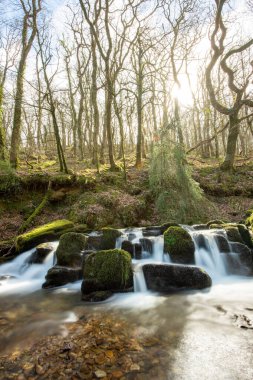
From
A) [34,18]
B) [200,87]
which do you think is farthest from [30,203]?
[200,87]

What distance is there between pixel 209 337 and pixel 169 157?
7757mm

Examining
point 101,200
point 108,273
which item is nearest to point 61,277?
point 108,273

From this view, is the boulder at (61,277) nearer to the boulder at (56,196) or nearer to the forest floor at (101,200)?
the forest floor at (101,200)

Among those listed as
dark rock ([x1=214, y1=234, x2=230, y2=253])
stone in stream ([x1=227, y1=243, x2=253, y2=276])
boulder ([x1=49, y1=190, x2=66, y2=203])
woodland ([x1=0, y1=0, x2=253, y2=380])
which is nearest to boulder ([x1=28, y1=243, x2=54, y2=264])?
woodland ([x1=0, y1=0, x2=253, y2=380])

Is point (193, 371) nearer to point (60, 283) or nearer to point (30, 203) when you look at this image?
point (60, 283)

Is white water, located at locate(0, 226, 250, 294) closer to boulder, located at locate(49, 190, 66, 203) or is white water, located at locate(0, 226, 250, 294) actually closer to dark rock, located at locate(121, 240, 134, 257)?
dark rock, located at locate(121, 240, 134, 257)

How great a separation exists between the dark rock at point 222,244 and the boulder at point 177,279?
1.79 meters

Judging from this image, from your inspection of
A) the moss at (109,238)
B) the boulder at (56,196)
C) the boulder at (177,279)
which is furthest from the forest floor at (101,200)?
the boulder at (177,279)

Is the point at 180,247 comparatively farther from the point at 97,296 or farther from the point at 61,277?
the point at 61,277

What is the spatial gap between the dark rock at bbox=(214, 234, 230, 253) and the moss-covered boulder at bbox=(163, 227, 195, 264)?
875 millimetres

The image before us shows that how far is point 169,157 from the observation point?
11156mm

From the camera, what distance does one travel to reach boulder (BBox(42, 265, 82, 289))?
741 cm

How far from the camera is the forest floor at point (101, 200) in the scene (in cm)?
1222

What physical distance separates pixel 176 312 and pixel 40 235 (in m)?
6.33
